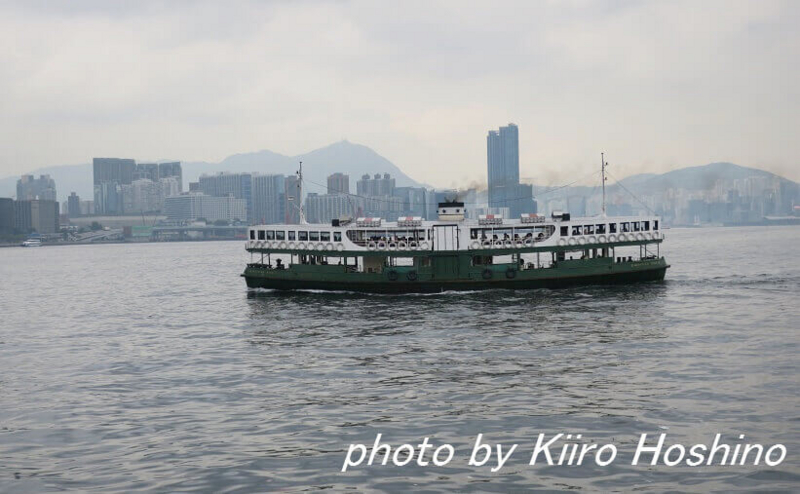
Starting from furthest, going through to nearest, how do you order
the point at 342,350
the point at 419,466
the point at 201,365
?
the point at 342,350
the point at 201,365
the point at 419,466

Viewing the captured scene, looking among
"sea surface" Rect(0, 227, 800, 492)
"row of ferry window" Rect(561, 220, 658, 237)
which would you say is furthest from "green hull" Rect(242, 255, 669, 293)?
"sea surface" Rect(0, 227, 800, 492)

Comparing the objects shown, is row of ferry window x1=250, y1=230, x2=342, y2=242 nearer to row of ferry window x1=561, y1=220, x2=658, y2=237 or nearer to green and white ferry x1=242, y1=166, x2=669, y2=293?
green and white ferry x1=242, y1=166, x2=669, y2=293

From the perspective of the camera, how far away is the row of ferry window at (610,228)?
59.7 meters

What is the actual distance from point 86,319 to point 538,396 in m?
39.8

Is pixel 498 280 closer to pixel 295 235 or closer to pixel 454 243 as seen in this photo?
pixel 454 243

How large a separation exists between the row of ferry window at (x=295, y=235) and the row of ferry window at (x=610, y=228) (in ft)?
61.0

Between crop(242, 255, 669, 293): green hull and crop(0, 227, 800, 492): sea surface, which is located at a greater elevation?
crop(242, 255, 669, 293): green hull

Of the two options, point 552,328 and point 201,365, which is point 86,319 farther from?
point 552,328

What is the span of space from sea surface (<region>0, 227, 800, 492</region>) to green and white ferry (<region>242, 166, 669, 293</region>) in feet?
19.9

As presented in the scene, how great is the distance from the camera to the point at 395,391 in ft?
88.6

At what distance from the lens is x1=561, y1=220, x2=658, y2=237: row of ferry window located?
59656 mm

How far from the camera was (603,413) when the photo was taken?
23203mm

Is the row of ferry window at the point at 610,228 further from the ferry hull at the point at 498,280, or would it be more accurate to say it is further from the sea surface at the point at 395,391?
the sea surface at the point at 395,391

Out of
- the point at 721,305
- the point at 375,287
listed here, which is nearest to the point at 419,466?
the point at 721,305
